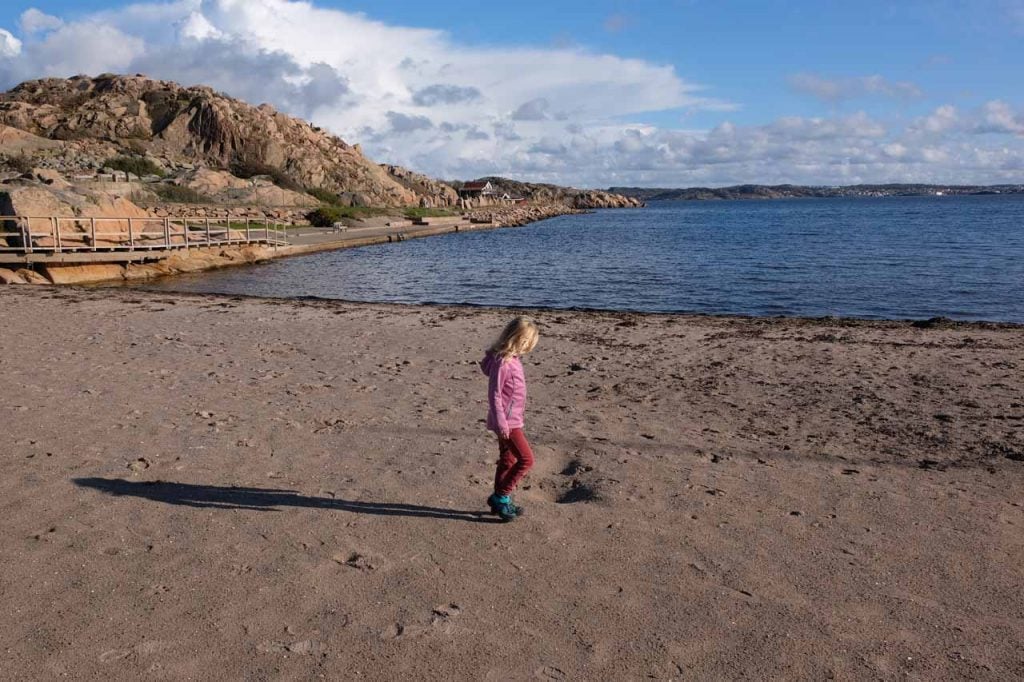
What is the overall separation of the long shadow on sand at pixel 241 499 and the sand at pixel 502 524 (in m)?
0.03

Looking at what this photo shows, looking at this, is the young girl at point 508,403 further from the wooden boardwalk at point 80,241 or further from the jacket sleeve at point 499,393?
the wooden boardwalk at point 80,241

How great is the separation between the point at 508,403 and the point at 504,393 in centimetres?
8

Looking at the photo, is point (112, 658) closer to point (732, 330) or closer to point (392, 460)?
point (392, 460)

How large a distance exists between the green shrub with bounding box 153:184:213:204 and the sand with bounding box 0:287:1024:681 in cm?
5172

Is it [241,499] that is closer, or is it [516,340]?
[516,340]

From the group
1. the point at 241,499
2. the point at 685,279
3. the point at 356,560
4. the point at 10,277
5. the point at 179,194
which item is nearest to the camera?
the point at 356,560

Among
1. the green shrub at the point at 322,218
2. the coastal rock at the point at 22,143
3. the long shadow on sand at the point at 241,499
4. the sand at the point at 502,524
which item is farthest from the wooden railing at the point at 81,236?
the coastal rock at the point at 22,143

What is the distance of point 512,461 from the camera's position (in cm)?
566

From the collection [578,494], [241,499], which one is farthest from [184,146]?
[578,494]

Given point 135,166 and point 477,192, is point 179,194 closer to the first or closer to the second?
point 135,166

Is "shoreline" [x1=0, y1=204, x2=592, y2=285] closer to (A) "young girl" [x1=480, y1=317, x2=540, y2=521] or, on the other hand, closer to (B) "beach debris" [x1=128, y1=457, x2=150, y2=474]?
(B) "beach debris" [x1=128, y1=457, x2=150, y2=474]

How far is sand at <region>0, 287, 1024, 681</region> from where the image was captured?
13.1ft

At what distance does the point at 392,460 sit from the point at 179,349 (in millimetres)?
6705

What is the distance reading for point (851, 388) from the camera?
10227mm
